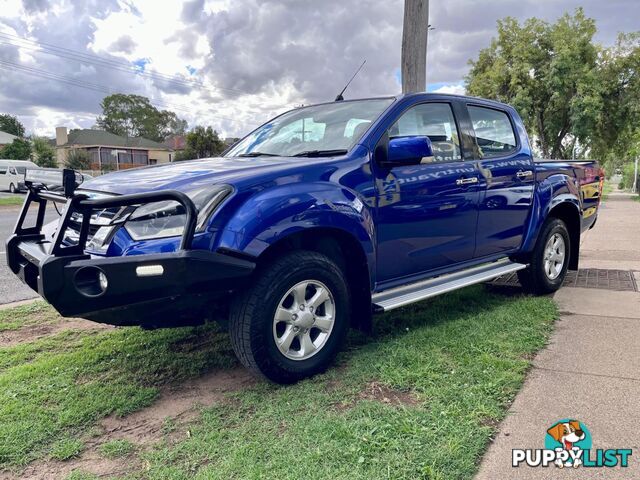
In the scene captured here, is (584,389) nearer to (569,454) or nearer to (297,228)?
(569,454)

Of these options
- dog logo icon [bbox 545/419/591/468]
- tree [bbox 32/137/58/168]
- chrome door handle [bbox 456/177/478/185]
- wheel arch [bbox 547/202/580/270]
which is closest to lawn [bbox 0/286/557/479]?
dog logo icon [bbox 545/419/591/468]

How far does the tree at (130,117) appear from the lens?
79000mm

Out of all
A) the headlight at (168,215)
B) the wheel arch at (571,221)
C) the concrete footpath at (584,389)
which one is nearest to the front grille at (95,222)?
the headlight at (168,215)

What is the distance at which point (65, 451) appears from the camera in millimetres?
2445

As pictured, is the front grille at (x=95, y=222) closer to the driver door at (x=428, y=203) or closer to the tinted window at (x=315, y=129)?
the tinted window at (x=315, y=129)

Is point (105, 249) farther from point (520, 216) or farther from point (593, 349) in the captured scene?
point (520, 216)

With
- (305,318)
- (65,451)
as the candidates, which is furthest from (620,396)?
(65,451)

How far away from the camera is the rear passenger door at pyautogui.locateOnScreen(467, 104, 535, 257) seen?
4.41 meters

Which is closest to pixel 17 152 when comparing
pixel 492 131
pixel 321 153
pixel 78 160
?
pixel 78 160

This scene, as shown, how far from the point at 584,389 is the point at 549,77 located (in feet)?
78.2

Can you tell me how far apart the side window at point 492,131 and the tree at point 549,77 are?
20.5m

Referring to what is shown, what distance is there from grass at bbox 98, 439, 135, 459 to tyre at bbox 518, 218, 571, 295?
411 centimetres

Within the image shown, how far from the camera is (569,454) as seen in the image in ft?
7.92

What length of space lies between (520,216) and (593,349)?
4.92 ft
